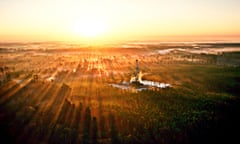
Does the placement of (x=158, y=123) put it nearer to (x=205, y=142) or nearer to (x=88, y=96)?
(x=205, y=142)

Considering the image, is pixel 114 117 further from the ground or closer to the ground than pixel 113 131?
further from the ground

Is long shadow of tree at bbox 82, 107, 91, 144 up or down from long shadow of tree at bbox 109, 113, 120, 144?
up

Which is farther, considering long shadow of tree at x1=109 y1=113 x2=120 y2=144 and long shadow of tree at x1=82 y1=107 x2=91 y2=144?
long shadow of tree at x1=109 y1=113 x2=120 y2=144

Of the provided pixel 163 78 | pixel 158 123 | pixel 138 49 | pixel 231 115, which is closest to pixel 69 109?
pixel 158 123

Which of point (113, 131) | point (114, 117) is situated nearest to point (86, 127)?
point (113, 131)

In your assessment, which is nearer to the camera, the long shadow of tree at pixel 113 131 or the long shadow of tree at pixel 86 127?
the long shadow of tree at pixel 86 127

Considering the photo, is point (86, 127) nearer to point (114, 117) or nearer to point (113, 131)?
point (113, 131)

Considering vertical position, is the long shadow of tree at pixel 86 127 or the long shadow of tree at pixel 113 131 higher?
the long shadow of tree at pixel 86 127

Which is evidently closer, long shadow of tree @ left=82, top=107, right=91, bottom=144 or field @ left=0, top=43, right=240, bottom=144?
long shadow of tree @ left=82, top=107, right=91, bottom=144

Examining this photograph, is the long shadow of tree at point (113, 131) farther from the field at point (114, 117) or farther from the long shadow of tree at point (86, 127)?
the long shadow of tree at point (86, 127)

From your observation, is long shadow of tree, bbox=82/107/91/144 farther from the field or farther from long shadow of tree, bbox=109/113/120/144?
long shadow of tree, bbox=109/113/120/144

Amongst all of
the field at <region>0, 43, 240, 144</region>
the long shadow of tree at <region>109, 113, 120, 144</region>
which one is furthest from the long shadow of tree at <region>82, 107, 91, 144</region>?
the long shadow of tree at <region>109, 113, 120, 144</region>

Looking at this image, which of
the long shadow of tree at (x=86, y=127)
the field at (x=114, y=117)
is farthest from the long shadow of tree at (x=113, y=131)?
the long shadow of tree at (x=86, y=127)
